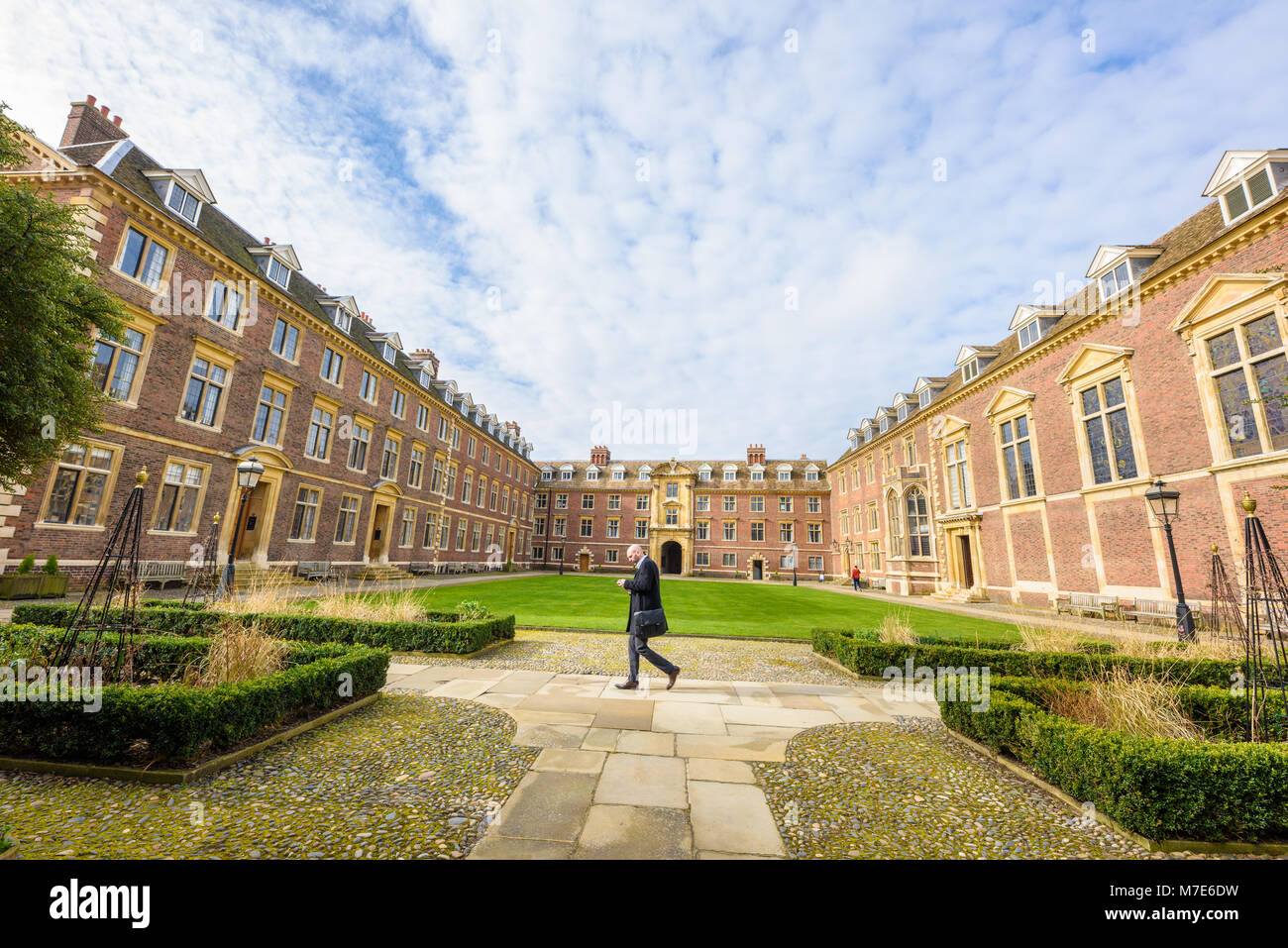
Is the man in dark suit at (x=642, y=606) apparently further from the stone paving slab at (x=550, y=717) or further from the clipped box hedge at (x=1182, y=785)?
the clipped box hedge at (x=1182, y=785)

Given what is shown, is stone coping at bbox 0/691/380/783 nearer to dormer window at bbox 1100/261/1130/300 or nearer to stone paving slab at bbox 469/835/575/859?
stone paving slab at bbox 469/835/575/859

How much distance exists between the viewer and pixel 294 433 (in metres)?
20.8

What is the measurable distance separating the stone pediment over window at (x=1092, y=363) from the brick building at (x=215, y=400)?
2925 centimetres

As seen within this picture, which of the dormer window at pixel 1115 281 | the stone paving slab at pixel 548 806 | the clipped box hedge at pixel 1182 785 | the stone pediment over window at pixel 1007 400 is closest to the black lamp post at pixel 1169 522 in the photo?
the clipped box hedge at pixel 1182 785

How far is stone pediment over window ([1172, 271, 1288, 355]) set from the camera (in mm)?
12805

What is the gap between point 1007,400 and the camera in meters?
22.9

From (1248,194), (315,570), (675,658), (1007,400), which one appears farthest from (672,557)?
(1248,194)

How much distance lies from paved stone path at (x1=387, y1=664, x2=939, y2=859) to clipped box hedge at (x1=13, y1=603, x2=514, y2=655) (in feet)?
3.01

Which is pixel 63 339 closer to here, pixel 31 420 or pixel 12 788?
pixel 31 420

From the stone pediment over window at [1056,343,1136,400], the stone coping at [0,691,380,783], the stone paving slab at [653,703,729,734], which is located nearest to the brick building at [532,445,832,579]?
the stone pediment over window at [1056,343,1136,400]

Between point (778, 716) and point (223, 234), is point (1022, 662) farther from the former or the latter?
point (223, 234)

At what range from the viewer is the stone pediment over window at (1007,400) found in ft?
71.2

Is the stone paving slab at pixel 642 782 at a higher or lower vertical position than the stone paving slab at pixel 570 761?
higher
